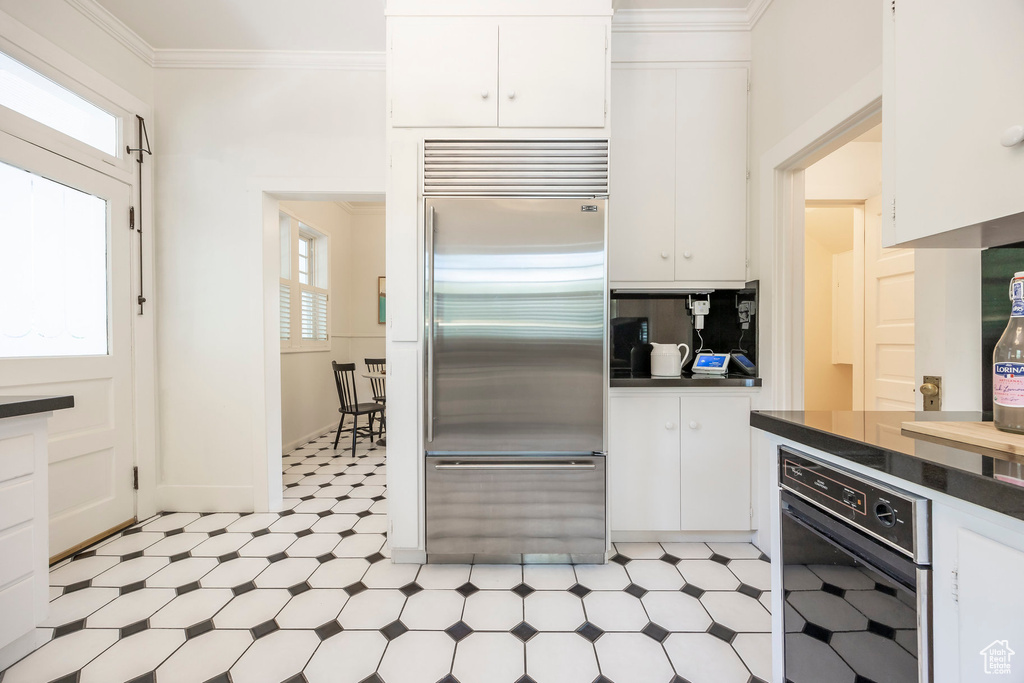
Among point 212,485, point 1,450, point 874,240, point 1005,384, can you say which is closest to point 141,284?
point 212,485

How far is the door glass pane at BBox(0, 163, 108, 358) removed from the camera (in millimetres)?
1929

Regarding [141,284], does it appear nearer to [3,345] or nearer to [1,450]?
[3,345]

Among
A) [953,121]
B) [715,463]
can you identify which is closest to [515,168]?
[953,121]

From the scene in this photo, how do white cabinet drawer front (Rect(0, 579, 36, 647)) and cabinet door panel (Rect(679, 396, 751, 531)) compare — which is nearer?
white cabinet drawer front (Rect(0, 579, 36, 647))

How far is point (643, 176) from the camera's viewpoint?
2395 millimetres

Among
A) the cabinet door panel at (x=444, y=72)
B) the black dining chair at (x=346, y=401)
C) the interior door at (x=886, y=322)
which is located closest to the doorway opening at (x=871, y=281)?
the interior door at (x=886, y=322)

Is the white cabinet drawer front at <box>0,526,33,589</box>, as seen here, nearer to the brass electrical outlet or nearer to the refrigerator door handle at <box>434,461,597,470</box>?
the refrigerator door handle at <box>434,461,597,470</box>

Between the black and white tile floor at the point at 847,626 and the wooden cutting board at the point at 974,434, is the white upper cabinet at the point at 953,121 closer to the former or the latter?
the wooden cutting board at the point at 974,434

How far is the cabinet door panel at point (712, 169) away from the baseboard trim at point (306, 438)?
12.7 feet

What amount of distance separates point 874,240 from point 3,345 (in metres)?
4.91

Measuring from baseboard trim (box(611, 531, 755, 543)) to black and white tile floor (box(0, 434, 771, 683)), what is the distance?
41 mm

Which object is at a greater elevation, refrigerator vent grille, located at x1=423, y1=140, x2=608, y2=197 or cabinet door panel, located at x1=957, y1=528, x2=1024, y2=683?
refrigerator vent grille, located at x1=423, y1=140, x2=608, y2=197

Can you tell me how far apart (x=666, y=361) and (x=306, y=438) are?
12.7ft

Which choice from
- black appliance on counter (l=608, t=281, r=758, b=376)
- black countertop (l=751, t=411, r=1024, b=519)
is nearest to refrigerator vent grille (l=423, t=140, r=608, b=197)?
black appliance on counter (l=608, t=281, r=758, b=376)
